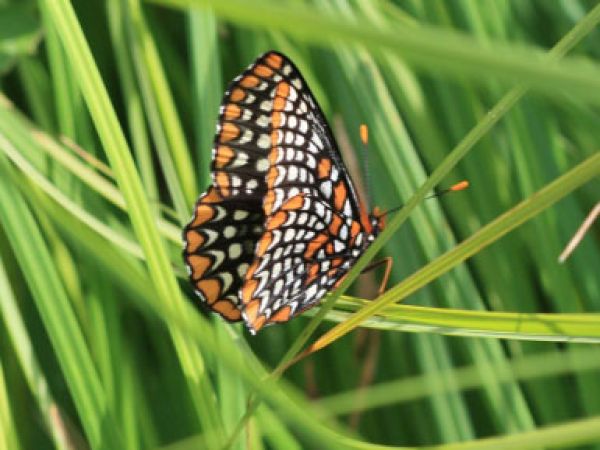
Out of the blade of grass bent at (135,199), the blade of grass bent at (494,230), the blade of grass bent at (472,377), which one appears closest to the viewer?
the blade of grass bent at (494,230)

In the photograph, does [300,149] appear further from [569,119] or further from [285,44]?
[569,119]

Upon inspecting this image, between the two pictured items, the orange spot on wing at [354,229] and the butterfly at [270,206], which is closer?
the butterfly at [270,206]

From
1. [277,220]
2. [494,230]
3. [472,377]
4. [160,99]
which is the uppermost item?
[160,99]

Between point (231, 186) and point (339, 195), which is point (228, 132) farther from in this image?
point (339, 195)

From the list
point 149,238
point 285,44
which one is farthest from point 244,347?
point 285,44

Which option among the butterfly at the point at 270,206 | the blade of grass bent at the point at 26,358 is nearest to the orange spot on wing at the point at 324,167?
the butterfly at the point at 270,206

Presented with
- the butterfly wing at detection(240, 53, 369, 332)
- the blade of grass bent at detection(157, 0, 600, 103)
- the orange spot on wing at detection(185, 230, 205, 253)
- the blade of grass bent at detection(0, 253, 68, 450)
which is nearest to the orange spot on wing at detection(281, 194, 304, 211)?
the butterfly wing at detection(240, 53, 369, 332)

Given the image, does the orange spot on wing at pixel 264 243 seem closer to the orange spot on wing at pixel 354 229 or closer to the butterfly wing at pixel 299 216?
the butterfly wing at pixel 299 216

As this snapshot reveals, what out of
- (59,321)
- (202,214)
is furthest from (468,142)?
(59,321)
